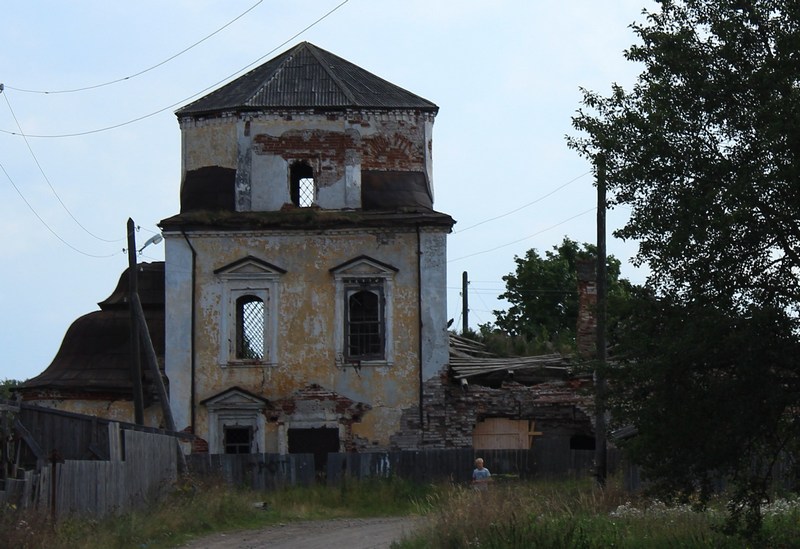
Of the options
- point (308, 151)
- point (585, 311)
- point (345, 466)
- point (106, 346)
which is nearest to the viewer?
point (345, 466)

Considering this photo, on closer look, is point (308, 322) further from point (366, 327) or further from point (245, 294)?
point (245, 294)

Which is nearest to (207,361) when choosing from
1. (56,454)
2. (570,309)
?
(56,454)

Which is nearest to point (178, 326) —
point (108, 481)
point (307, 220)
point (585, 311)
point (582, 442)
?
point (307, 220)

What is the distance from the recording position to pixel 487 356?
38.6 metres

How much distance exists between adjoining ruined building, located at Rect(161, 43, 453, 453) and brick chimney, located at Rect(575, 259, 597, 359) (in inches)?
139

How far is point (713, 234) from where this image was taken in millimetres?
14812

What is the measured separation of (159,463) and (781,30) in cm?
1646

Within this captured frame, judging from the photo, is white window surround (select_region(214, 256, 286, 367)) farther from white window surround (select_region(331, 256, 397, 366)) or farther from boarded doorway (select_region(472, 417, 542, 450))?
boarded doorway (select_region(472, 417, 542, 450))

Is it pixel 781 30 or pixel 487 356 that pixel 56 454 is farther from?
pixel 487 356

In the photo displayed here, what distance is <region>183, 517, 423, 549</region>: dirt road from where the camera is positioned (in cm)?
2100

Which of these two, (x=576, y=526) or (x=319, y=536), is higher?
(x=576, y=526)

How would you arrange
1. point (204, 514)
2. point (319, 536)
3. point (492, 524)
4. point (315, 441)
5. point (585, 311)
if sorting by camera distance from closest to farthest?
point (492, 524), point (319, 536), point (204, 514), point (585, 311), point (315, 441)

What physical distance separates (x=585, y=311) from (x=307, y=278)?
7193 mm

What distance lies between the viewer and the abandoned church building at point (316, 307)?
33562 mm
